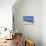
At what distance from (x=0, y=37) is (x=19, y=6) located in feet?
6.38

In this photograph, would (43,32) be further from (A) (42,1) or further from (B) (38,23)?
(A) (42,1)

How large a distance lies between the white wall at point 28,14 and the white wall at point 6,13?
1092mm

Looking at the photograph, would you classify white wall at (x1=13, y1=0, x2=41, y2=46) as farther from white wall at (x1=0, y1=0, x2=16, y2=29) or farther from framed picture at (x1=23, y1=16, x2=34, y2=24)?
white wall at (x1=0, y1=0, x2=16, y2=29)

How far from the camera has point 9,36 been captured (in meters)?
3.88

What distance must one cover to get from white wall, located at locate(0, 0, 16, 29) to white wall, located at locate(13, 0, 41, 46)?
1.09 metres

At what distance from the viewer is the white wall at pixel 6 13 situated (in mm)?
4246

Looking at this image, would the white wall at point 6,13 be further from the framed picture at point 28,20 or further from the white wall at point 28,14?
the framed picture at point 28,20

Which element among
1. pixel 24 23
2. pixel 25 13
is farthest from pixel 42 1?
pixel 24 23

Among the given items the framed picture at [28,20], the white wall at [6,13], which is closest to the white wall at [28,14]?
the framed picture at [28,20]

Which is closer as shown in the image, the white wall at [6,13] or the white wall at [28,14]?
the white wall at [6,13]

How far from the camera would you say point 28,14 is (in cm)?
541

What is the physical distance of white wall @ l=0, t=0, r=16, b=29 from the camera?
425cm

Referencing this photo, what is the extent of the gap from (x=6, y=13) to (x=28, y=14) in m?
1.42

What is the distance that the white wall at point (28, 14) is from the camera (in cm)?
539
